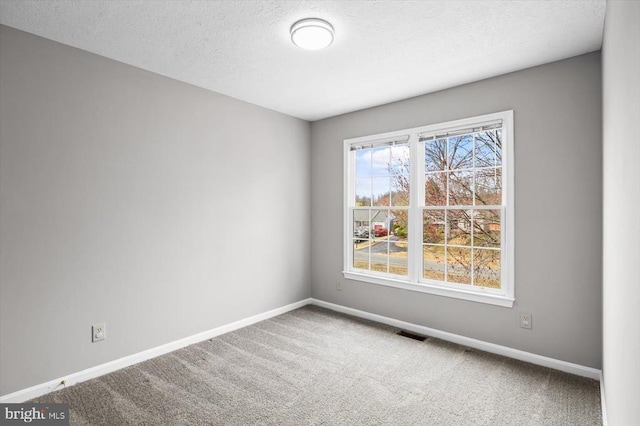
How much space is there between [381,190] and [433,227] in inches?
32.0

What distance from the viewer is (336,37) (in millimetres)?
2461

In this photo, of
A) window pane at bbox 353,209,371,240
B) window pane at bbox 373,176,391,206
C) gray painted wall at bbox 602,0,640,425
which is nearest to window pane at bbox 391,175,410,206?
window pane at bbox 373,176,391,206

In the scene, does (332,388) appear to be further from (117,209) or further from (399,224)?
(117,209)

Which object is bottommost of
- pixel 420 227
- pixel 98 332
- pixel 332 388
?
pixel 332 388

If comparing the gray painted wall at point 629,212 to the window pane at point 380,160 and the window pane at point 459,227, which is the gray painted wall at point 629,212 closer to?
the window pane at point 459,227

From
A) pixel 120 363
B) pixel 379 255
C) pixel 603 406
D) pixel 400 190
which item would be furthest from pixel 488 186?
pixel 120 363

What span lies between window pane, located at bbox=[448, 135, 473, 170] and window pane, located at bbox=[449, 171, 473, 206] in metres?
0.08

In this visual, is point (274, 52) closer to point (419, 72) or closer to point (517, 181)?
point (419, 72)

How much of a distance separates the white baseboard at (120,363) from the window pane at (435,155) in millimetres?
2543

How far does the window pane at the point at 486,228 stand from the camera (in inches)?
128

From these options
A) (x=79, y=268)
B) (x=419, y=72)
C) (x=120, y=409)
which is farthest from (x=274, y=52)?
(x=120, y=409)

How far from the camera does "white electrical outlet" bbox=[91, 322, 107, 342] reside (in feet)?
8.91

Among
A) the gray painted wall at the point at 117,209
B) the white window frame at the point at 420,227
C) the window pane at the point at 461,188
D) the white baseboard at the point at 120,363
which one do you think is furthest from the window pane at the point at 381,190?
the white baseboard at the point at 120,363

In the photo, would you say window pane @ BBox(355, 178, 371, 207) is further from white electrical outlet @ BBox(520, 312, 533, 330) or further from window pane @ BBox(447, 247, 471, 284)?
white electrical outlet @ BBox(520, 312, 533, 330)
